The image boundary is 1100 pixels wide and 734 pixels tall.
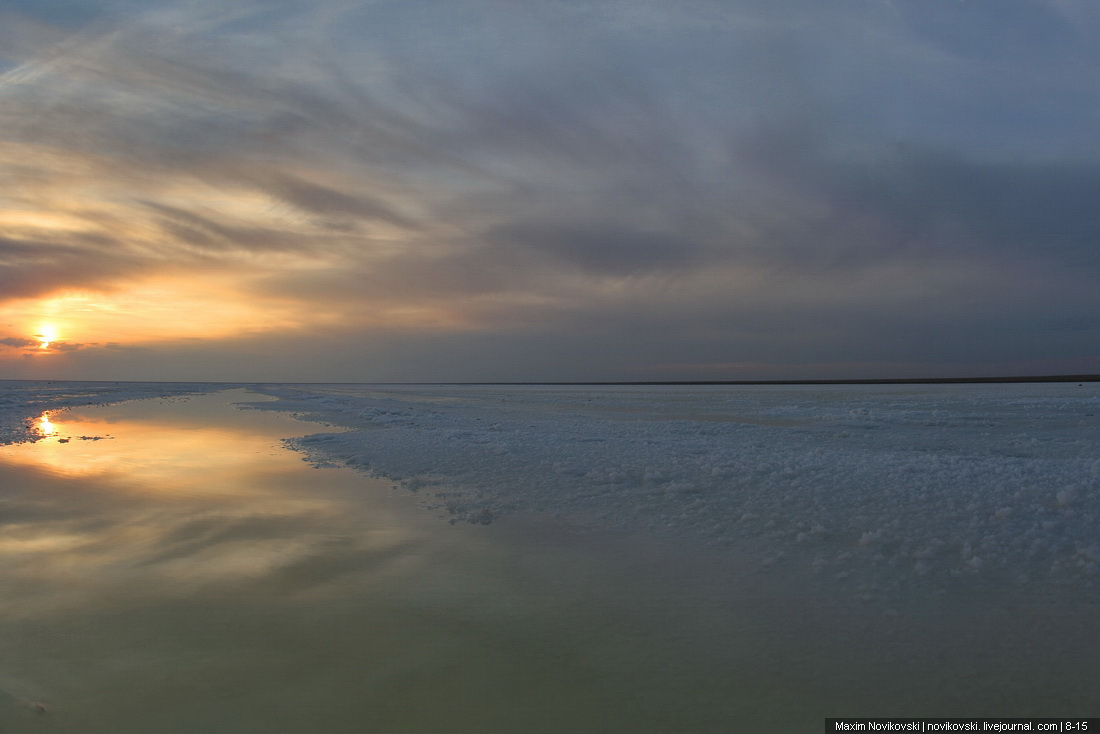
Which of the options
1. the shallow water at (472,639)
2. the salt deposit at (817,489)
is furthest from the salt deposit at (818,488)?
the shallow water at (472,639)

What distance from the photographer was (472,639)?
424cm

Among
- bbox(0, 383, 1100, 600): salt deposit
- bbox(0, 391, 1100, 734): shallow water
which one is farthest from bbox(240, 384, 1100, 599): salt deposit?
bbox(0, 391, 1100, 734): shallow water

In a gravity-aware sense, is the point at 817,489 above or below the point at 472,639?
above

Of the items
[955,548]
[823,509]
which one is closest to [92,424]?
[823,509]

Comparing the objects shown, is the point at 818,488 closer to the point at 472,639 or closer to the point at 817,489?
the point at 817,489

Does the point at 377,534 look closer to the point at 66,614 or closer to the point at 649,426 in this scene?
the point at 66,614

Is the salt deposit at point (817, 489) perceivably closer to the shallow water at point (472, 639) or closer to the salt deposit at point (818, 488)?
the salt deposit at point (818, 488)

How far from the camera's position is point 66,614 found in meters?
4.56

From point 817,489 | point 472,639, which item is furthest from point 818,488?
point 472,639

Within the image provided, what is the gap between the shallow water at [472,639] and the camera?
3.37 meters

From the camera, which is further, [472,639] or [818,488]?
[818,488]

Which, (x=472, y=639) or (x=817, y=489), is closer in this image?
(x=472, y=639)

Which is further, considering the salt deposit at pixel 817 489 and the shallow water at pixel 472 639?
the salt deposit at pixel 817 489

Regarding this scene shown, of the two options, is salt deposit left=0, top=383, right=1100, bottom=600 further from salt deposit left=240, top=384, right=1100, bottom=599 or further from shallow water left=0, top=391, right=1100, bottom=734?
shallow water left=0, top=391, right=1100, bottom=734
